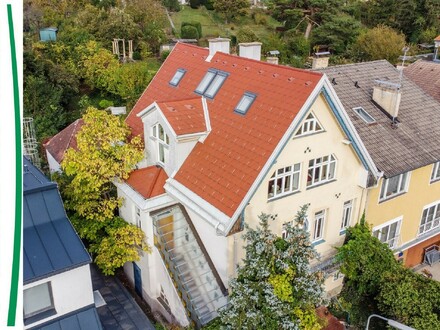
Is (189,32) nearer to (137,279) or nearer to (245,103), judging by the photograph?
(245,103)

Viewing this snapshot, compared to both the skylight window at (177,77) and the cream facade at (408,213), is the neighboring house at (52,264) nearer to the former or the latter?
the skylight window at (177,77)

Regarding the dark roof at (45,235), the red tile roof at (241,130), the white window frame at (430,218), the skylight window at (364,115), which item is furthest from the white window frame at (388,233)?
the dark roof at (45,235)

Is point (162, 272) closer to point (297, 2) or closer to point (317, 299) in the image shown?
point (317, 299)

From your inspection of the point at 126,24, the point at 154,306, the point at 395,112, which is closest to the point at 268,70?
the point at 395,112

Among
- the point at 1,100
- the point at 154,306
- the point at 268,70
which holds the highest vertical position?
the point at 1,100

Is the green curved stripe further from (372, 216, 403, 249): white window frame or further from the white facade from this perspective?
(372, 216, 403, 249): white window frame

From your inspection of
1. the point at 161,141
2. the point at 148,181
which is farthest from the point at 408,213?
the point at 148,181

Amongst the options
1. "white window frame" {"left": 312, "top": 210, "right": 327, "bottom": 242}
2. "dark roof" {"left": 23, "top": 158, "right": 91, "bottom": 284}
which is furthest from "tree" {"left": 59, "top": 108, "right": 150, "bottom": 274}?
"white window frame" {"left": 312, "top": 210, "right": 327, "bottom": 242}
